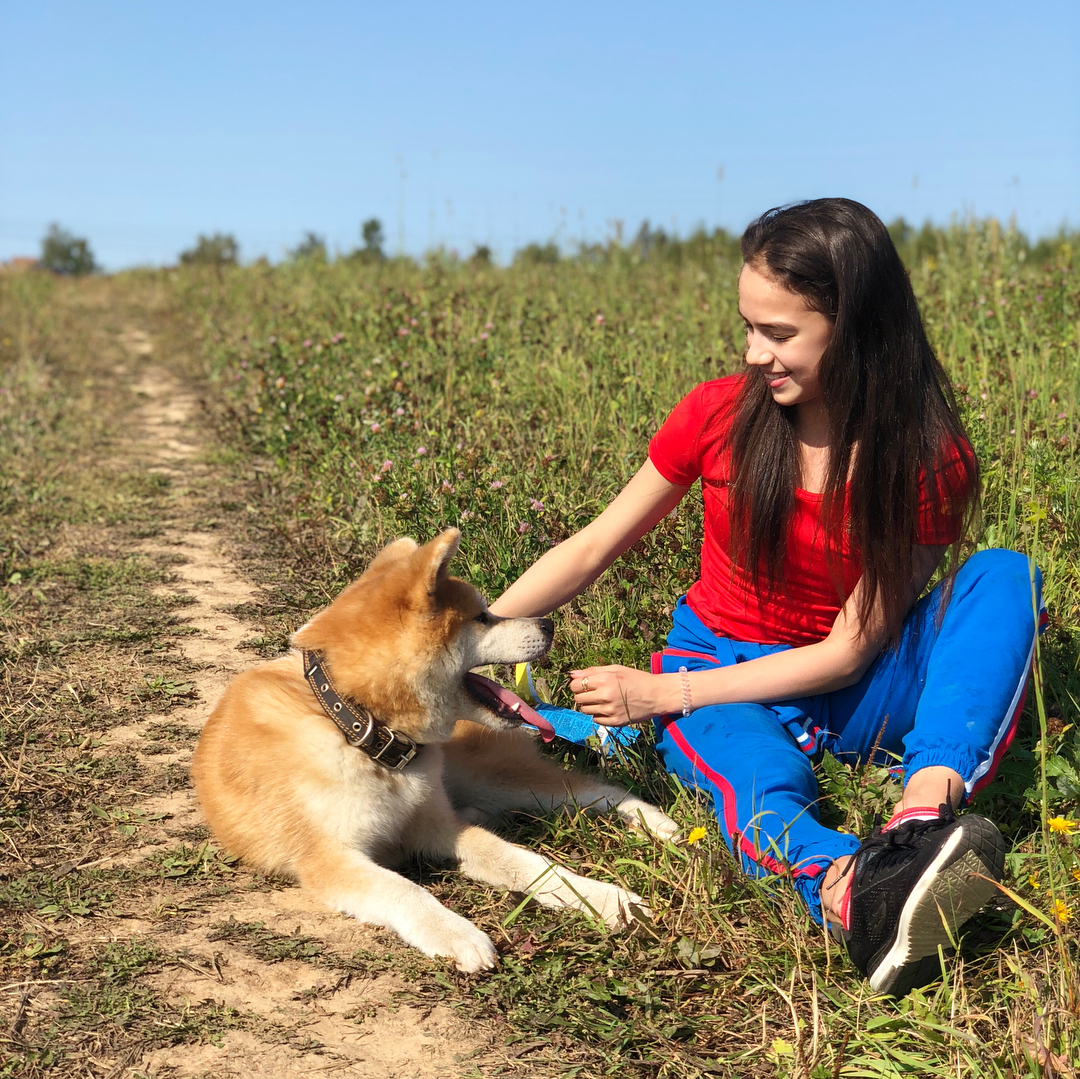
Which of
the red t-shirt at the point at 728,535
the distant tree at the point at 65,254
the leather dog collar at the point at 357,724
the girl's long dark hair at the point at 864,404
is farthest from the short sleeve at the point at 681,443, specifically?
the distant tree at the point at 65,254

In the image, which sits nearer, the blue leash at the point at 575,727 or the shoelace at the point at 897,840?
the shoelace at the point at 897,840

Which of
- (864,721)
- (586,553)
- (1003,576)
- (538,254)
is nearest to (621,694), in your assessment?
(586,553)

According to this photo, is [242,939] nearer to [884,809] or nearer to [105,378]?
[884,809]

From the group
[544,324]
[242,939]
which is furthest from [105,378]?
[242,939]

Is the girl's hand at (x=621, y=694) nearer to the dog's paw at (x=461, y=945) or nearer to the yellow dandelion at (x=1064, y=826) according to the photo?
the dog's paw at (x=461, y=945)

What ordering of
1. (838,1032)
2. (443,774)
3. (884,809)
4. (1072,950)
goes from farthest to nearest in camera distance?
(443,774), (884,809), (1072,950), (838,1032)

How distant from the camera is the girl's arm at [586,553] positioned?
2832mm

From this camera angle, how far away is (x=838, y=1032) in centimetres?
190

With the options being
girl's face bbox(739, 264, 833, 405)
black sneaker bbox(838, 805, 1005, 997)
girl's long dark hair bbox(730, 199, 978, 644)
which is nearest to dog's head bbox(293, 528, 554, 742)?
girl's long dark hair bbox(730, 199, 978, 644)

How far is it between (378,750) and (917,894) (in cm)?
123

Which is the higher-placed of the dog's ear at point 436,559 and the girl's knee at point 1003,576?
the dog's ear at point 436,559

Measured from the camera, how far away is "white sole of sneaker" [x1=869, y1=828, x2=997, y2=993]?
1.86m

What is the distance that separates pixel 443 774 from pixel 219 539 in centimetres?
251

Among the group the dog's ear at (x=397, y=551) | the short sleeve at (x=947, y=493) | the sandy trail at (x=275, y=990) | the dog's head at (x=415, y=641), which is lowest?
the sandy trail at (x=275, y=990)
